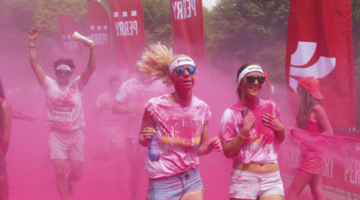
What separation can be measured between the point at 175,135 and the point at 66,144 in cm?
299

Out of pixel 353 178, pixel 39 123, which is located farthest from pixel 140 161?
pixel 39 123

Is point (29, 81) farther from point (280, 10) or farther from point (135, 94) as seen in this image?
point (135, 94)

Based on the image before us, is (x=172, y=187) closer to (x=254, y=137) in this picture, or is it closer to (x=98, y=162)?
(x=254, y=137)

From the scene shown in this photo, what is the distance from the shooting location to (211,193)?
6.11m

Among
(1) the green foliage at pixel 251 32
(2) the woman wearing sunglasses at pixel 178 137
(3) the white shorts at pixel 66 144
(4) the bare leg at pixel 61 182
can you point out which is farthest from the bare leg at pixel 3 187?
(1) the green foliage at pixel 251 32

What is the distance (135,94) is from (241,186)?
120 inches

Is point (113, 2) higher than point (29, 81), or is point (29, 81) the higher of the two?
point (113, 2)

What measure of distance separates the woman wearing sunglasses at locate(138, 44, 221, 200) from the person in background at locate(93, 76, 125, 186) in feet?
13.1

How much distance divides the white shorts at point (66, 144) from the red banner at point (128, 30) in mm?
3983

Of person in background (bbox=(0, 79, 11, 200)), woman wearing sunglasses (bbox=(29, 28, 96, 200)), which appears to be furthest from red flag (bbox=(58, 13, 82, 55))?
person in background (bbox=(0, 79, 11, 200))

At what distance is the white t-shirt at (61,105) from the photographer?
5500 mm

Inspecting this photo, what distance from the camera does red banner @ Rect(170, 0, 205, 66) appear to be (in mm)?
7344

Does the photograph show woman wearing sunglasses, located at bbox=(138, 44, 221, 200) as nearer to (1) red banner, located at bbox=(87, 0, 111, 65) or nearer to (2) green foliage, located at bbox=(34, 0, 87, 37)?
(1) red banner, located at bbox=(87, 0, 111, 65)

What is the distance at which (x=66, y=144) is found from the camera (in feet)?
18.2
